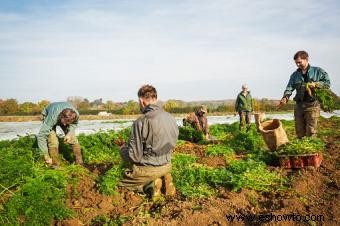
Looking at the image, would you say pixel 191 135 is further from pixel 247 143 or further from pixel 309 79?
pixel 309 79

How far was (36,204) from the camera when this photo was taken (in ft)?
15.7

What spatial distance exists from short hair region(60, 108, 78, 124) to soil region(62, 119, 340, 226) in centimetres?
107

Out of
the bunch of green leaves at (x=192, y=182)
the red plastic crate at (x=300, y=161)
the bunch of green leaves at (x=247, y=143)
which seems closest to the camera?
the bunch of green leaves at (x=192, y=182)

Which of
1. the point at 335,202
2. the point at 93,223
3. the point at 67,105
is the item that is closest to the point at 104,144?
the point at 67,105

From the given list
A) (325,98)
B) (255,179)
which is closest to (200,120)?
(325,98)

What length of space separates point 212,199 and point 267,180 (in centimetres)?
123

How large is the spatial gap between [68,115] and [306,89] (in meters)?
4.80

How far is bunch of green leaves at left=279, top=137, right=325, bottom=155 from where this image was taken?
6.77m

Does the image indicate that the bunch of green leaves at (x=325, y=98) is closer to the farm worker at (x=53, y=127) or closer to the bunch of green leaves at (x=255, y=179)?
the bunch of green leaves at (x=255, y=179)

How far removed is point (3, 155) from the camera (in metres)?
5.62

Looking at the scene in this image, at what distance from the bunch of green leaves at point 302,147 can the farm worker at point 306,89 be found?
2.69 feet

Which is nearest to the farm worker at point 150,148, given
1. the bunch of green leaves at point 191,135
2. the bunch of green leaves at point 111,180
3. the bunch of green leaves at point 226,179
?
the bunch of green leaves at point 111,180

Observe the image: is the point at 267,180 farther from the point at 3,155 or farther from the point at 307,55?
the point at 3,155

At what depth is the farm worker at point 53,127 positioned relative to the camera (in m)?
6.41
